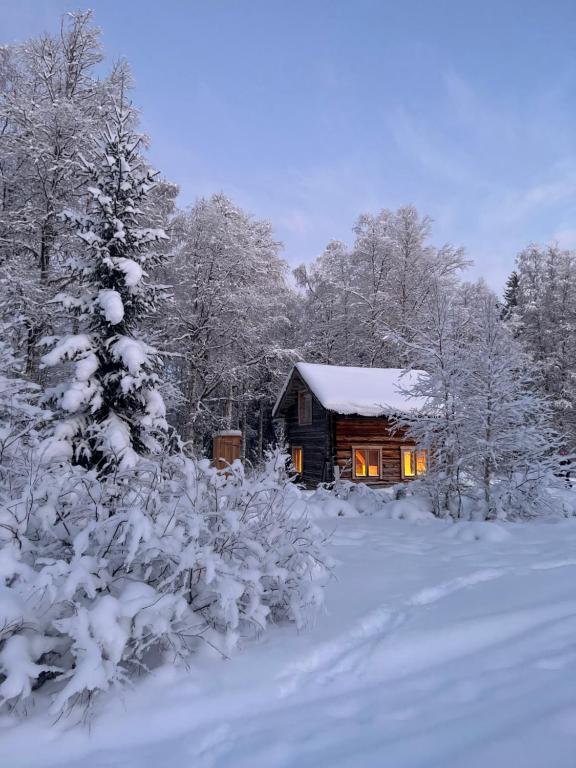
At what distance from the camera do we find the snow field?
2434mm

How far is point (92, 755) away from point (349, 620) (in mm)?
2151

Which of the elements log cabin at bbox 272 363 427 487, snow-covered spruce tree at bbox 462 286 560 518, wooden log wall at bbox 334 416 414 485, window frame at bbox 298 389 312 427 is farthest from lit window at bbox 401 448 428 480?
snow-covered spruce tree at bbox 462 286 560 518

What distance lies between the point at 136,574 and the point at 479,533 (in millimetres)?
6253

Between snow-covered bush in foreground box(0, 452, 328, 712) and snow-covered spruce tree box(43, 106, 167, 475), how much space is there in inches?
197

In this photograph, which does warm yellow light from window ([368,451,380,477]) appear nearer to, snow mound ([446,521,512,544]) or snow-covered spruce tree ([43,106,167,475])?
snow-covered spruce tree ([43,106,167,475])

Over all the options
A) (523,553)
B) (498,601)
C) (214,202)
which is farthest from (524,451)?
(214,202)

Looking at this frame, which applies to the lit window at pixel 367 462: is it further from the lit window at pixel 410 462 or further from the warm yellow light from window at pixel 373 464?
the lit window at pixel 410 462

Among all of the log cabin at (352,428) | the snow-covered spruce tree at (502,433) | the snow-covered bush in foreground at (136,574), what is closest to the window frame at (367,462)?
the log cabin at (352,428)

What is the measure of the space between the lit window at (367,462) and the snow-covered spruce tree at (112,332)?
37.3 feet

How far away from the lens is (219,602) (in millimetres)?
3348

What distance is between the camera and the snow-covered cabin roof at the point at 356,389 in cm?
1845

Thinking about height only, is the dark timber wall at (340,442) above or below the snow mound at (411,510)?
above

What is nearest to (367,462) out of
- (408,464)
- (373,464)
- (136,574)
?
(373,464)

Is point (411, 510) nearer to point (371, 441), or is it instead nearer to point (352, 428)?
point (352, 428)
